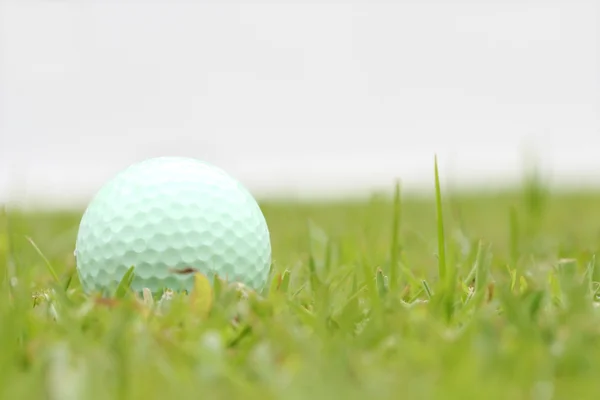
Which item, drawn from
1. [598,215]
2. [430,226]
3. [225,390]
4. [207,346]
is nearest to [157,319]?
[207,346]

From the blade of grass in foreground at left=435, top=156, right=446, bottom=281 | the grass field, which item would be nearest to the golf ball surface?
the grass field

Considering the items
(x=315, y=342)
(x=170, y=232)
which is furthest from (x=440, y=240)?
(x=170, y=232)

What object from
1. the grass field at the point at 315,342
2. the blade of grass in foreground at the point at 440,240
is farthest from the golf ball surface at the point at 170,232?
the blade of grass in foreground at the point at 440,240

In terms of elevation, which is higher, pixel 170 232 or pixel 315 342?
pixel 170 232

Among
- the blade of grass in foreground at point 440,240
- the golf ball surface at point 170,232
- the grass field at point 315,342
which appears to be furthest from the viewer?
the golf ball surface at point 170,232

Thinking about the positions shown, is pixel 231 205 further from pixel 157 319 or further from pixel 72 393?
pixel 72 393

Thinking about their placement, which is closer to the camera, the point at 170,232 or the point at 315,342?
the point at 315,342

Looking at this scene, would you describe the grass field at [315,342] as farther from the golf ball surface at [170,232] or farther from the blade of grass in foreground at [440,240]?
the golf ball surface at [170,232]

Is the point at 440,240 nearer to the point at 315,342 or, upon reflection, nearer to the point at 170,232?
the point at 315,342
